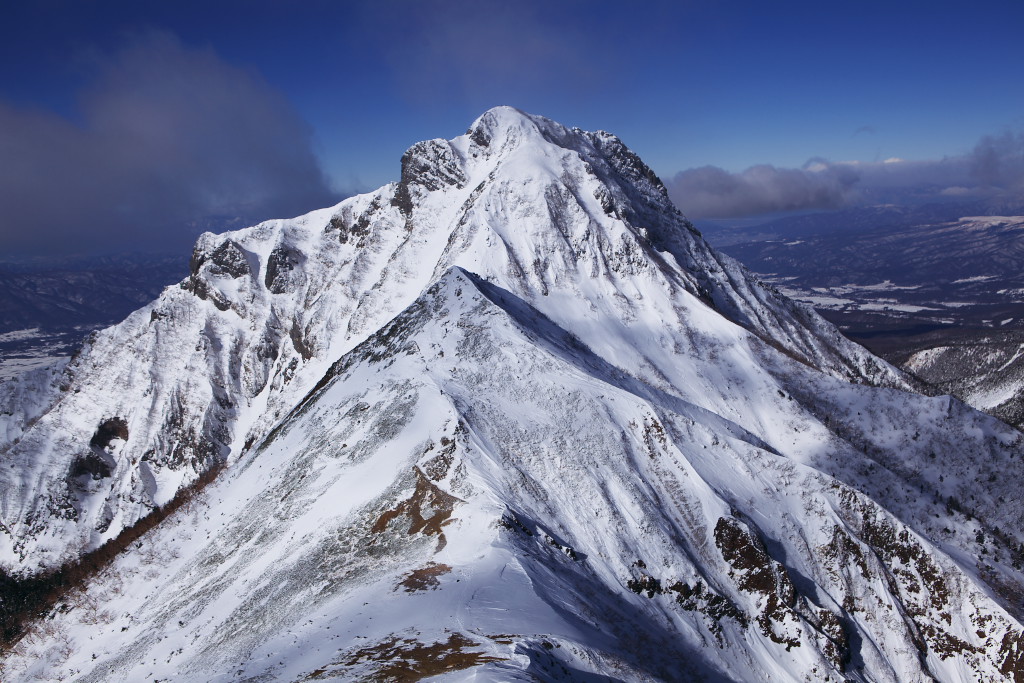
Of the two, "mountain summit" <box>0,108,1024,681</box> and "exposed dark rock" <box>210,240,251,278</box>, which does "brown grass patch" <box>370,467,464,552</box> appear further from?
"exposed dark rock" <box>210,240,251,278</box>

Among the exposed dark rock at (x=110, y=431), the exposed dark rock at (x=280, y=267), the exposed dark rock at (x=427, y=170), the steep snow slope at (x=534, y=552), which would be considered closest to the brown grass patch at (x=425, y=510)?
the steep snow slope at (x=534, y=552)

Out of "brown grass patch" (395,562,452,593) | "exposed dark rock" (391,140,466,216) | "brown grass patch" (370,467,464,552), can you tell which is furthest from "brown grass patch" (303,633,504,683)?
"exposed dark rock" (391,140,466,216)

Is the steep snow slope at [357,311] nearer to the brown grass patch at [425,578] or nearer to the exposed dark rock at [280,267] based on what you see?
the exposed dark rock at [280,267]

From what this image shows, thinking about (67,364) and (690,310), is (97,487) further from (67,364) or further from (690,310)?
(690,310)

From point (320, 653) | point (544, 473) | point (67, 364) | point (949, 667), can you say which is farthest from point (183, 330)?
point (949, 667)

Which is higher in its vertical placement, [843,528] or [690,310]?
[690,310]

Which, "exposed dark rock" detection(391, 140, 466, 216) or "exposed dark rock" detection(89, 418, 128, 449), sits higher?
"exposed dark rock" detection(391, 140, 466, 216)

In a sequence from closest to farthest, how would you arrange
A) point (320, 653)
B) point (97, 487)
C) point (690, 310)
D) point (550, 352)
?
1. point (320, 653)
2. point (550, 352)
3. point (690, 310)
4. point (97, 487)

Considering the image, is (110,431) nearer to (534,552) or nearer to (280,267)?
(280,267)
